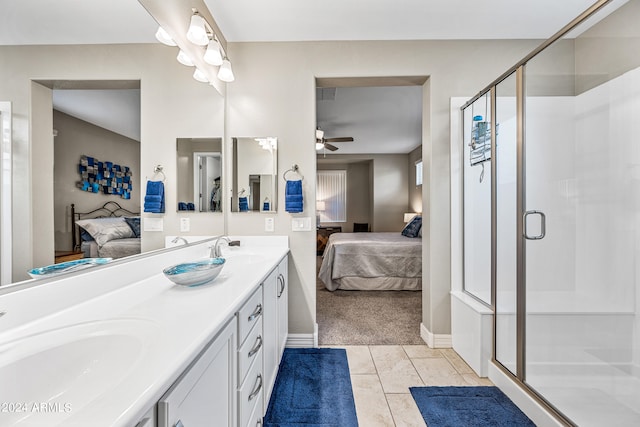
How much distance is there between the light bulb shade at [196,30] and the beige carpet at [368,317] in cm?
245

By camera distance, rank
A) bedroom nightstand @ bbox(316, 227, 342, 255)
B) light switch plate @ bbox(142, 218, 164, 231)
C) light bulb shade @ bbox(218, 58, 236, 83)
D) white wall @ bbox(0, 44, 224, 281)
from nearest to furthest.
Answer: white wall @ bbox(0, 44, 224, 281)
light switch plate @ bbox(142, 218, 164, 231)
light bulb shade @ bbox(218, 58, 236, 83)
bedroom nightstand @ bbox(316, 227, 342, 255)

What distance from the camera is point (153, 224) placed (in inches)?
57.3

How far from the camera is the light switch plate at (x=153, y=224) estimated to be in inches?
54.3

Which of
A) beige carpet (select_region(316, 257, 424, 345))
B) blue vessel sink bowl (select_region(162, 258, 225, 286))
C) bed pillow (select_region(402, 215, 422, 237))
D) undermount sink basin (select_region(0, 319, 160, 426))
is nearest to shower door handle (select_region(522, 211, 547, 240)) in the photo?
beige carpet (select_region(316, 257, 424, 345))

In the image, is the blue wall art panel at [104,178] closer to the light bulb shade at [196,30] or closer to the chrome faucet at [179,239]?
the chrome faucet at [179,239]

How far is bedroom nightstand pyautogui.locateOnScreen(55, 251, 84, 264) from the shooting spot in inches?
36.0

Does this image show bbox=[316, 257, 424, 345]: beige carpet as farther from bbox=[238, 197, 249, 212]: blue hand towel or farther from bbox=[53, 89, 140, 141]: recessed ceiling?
bbox=[53, 89, 140, 141]: recessed ceiling

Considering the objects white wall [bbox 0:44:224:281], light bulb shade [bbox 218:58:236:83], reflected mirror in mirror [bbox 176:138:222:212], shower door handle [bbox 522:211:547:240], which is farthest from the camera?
light bulb shade [bbox 218:58:236:83]

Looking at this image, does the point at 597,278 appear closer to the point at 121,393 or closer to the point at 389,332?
the point at 389,332

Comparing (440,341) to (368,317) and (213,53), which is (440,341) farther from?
(213,53)

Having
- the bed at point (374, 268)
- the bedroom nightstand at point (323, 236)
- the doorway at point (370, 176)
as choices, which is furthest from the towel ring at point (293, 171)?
the bedroom nightstand at point (323, 236)

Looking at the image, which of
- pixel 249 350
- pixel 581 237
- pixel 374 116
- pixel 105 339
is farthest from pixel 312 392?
pixel 374 116

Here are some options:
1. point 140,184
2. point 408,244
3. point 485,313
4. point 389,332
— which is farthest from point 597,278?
point 140,184

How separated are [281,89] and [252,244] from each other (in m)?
1.33
